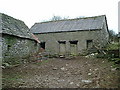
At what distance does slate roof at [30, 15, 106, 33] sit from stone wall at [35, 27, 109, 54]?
2.09 feet

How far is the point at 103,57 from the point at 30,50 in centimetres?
844

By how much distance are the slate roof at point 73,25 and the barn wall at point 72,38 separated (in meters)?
0.64

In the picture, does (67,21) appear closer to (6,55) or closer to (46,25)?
(46,25)

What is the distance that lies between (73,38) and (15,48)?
8.85 metres

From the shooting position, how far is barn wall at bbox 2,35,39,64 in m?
11.8

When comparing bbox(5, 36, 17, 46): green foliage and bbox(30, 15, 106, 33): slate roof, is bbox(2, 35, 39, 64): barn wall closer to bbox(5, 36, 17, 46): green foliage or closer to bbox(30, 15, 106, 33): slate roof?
bbox(5, 36, 17, 46): green foliage

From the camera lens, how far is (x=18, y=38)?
541 inches

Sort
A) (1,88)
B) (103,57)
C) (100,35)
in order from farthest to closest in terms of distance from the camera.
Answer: (100,35)
(103,57)
(1,88)

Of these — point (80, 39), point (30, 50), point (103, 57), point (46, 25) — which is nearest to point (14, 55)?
point (30, 50)

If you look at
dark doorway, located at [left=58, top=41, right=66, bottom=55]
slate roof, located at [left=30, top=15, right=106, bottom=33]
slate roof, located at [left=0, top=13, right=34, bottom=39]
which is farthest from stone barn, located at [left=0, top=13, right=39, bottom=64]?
slate roof, located at [left=30, top=15, right=106, bottom=33]

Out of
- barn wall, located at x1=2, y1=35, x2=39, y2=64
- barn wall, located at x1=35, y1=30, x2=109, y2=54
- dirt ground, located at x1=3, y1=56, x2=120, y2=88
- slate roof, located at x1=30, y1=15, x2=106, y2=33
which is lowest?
dirt ground, located at x1=3, y1=56, x2=120, y2=88

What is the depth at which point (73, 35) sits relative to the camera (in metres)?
19.5

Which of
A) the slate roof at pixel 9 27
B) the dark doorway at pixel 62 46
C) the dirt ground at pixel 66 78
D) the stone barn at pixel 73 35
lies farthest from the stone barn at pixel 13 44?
the dark doorway at pixel 62 46

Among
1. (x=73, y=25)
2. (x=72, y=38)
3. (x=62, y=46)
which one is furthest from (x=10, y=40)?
(x=73, y=25)
